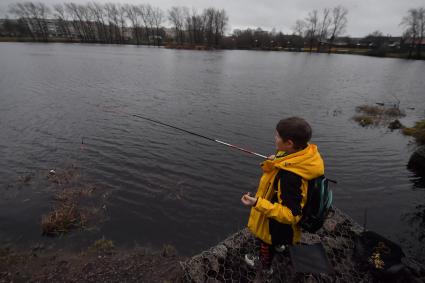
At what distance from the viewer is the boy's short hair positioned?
264cm

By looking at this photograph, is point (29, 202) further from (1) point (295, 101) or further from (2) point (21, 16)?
(2) point (21, 16)

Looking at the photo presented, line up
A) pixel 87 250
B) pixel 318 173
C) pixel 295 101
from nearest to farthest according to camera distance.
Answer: pixel 318 173 → pixel 87 250 → pixel 295 101

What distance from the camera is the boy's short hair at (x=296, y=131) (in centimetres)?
264

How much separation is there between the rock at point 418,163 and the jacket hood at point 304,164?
892 centimetres

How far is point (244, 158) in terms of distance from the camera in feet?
30.2

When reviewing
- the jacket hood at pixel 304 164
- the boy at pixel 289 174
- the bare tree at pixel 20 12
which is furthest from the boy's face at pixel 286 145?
the bare tree at pixel 20 12

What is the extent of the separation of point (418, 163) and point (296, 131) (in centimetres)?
946

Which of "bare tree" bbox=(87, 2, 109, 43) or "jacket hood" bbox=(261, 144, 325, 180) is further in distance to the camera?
"bare tree" bbox=(87, 2, 109, 43)

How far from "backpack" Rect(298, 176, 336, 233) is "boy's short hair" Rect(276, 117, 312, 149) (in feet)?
1.43

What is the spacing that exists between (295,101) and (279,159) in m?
18.0

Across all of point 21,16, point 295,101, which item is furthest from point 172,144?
point 21,16

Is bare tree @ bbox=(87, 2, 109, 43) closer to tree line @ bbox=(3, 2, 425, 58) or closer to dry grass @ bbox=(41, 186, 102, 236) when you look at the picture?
tree line @ bbox=(3, 2, 425, 58)

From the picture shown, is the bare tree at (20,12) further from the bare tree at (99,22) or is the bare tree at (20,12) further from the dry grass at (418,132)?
the dry grass at (418,132)

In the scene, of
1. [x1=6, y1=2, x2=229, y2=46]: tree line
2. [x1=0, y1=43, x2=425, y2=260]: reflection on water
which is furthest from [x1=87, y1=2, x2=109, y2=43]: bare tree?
[x1=0, y1=43, x2=425, y2=260]: reflection on water
